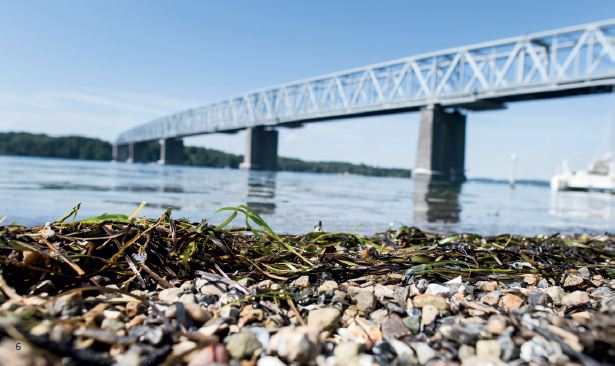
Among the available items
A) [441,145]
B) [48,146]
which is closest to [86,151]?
[48,146]

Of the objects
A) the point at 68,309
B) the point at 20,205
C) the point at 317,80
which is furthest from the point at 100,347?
the point at 317,80

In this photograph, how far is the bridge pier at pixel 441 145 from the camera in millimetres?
33141

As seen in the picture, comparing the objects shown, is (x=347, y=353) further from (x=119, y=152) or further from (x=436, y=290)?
(x=119, y=152)

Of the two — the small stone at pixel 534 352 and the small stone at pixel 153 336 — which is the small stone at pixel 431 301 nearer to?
the small stone at pixel 534 352

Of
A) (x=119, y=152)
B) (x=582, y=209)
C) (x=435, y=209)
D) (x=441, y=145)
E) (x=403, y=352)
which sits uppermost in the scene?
(x=441, y=145)

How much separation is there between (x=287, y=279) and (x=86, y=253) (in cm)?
69

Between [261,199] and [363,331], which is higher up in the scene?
[363,331]

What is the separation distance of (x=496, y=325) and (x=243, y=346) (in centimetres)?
59

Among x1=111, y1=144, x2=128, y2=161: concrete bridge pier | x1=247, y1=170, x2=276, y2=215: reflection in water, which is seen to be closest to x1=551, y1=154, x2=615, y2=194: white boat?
x1=247, y1=170, x2=276, y2=215: reflection in water

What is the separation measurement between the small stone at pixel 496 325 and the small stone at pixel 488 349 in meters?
0.06

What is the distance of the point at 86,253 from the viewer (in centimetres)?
140

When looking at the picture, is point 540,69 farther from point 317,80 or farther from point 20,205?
point 20,205

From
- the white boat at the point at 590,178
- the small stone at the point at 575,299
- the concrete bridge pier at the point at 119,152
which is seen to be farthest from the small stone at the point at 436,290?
the concrete bridge pier at the point at 119,152

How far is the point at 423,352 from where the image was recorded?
90 cm
